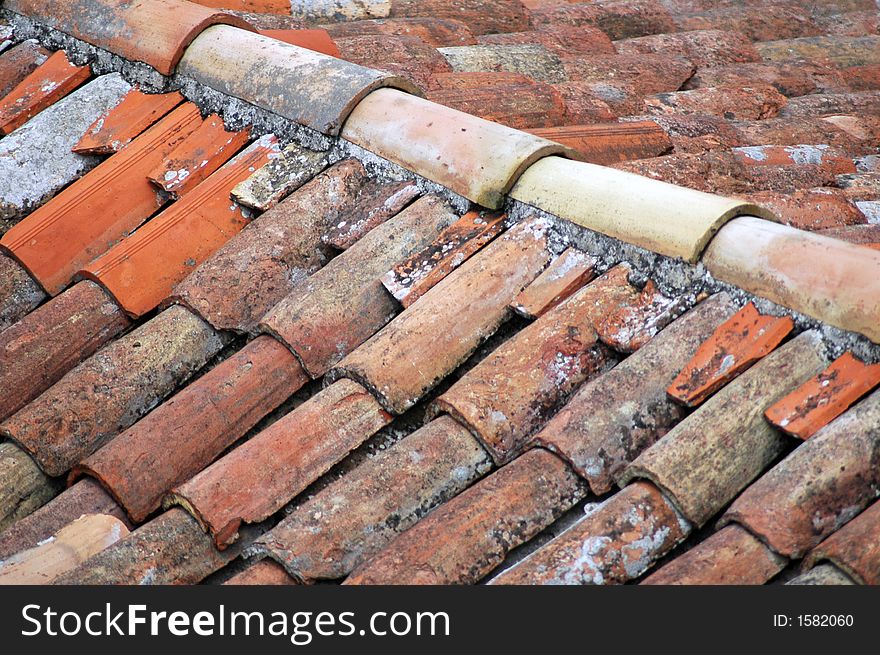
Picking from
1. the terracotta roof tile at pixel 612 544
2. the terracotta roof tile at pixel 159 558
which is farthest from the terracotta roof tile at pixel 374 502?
the terracotta roof tile at pixel 612 544

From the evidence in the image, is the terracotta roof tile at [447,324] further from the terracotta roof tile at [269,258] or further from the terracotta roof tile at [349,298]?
the terracotta roof tile at [269,258]

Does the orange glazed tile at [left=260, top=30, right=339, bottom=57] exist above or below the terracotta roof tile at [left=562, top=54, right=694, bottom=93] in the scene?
above

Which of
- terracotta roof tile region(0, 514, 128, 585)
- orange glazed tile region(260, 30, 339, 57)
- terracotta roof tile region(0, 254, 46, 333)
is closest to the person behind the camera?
terracotta roof tile region(0, 514, 128, 585)

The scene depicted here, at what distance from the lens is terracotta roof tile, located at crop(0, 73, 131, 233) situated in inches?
154

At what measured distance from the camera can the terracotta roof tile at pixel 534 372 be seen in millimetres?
2594

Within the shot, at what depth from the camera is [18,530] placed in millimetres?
2639

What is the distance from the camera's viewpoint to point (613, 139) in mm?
4281

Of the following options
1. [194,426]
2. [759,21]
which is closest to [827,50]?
[759,21]

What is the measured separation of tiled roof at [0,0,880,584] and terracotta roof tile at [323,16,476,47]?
77 centimetres

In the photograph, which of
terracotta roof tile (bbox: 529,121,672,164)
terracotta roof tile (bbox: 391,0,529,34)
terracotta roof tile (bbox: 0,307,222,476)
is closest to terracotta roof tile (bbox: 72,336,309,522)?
terracotta roof tile (bbox: 0,307,222,476)

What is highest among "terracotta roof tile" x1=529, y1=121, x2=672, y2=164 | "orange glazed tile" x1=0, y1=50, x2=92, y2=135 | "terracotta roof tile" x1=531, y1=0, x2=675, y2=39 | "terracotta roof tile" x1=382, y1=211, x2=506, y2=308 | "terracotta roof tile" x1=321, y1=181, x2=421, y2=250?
"orange glazed tile" x1=0, y1=50, x2=92, y2=135

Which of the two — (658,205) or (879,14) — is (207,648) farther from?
(879,14)

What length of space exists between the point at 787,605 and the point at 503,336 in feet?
3.96

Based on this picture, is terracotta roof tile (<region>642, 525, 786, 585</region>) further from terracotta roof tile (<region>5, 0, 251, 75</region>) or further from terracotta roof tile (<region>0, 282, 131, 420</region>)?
terracotta roof tile (<region>5, 0, 251, 75</region>)
